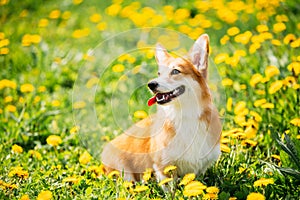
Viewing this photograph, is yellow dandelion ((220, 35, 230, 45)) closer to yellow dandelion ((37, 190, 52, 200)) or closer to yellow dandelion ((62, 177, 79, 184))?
yellow dandelion ((62, 177, 79, 184))

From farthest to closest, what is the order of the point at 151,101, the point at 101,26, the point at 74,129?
the point at 101,26 → the point at 74,129 → the point at 151,101

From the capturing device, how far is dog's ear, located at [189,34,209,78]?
2.78m

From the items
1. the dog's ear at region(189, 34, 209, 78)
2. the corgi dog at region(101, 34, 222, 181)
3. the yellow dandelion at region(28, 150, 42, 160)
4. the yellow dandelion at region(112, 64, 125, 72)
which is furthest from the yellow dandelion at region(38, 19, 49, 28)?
the dog's ear at region(189, 34, 209, 78)

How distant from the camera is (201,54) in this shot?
9.18 feet

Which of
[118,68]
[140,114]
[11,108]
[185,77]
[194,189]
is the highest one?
[185,77]

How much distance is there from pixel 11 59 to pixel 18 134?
1349mm

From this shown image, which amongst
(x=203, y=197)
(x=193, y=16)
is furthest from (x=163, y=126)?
(x=193, y=16)

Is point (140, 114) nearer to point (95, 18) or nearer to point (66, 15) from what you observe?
point (95, 18)

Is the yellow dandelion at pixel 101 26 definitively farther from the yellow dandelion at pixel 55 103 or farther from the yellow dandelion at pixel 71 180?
the yellow dandelion at pixel 71 180

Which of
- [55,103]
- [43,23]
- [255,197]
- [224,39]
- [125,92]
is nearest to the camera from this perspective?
[255,197]

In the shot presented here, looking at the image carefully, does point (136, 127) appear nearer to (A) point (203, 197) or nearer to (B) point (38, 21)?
(A) point (203, 197)

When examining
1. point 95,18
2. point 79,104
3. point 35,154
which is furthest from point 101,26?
point 35,154

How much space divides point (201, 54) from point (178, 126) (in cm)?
41

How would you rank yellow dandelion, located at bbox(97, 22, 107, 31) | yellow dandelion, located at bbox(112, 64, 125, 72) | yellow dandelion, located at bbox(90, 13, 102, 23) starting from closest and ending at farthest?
yellow dandelion, located at bbox(112, 64, 125, 72) < yellow dandelion, located at bbox(97, 22, 107, 31) < yellow dandelion, located at bbox(90, 13, 102, 23)
